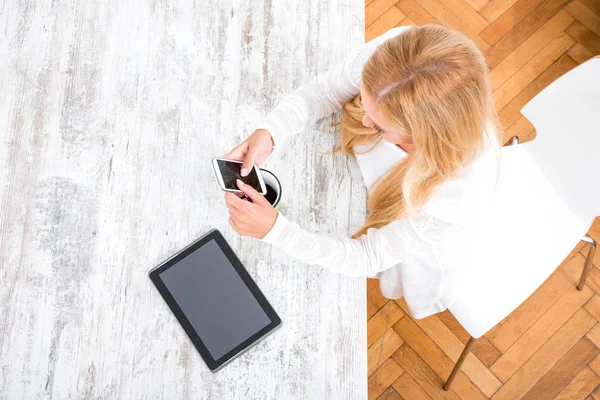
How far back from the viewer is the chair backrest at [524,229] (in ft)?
3.95

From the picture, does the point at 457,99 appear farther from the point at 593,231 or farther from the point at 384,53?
the point at 593,231

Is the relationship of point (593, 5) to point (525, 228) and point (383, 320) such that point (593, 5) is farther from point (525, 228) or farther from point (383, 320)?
point (383, 320)

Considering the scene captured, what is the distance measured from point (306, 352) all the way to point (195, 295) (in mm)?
237

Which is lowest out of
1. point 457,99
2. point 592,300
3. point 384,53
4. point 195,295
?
point 592,300

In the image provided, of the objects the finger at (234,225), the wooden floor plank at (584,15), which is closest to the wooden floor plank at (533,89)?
the wooden floor plank at (584,15)

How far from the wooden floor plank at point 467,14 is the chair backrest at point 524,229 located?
3.00 ft

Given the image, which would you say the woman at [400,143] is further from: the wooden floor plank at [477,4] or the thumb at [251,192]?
the wooden floor plank at [477,4]

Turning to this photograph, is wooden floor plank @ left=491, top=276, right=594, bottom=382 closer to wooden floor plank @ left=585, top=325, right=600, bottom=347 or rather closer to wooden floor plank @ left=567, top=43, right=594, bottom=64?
wooden floor plank @ left=585, top=325, right=600, bottom=347

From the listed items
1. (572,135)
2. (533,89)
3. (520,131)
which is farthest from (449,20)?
(572,135)

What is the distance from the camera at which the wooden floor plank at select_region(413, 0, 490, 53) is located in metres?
1.98

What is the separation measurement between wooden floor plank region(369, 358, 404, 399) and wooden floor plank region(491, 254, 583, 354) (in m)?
0.37

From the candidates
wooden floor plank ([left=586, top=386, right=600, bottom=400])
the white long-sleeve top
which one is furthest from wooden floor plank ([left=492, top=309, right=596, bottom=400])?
the white long-sleeve top

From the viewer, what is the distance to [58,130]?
98 cm

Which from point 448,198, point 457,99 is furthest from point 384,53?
point 448,198
